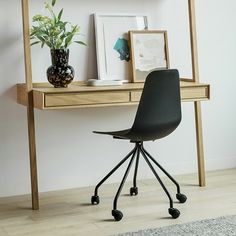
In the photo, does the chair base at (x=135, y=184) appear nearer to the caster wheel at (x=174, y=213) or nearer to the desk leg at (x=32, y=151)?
the caster wheel at (x=174, y=213)

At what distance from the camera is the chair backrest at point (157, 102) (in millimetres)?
2885

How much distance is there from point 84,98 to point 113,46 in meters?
0.69

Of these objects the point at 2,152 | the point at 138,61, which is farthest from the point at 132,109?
the point at 2,152

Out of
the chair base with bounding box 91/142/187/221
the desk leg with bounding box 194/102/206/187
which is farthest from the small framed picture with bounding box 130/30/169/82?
the chair base with bounding box 91/142/187/221

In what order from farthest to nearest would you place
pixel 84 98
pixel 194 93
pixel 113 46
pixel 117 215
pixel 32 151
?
pixel 113 46 → pixel 194 93 → pixel 32 151 → pixel 84 98 → pixel 117 215

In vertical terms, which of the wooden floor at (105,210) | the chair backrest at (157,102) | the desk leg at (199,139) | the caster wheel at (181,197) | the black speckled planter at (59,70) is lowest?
the wooden floor at (105,210)

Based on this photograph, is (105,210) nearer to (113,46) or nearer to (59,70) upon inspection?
(59,70)

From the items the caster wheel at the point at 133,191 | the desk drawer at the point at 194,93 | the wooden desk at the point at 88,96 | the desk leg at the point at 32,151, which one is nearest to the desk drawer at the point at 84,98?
the wooden desk at the point at 88,96

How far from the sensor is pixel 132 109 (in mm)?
3818

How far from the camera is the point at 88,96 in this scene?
308cm

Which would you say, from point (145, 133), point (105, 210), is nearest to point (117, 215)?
point (105, 210)

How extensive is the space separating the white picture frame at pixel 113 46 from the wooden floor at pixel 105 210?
82cm

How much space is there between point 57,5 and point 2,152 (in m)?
1.07

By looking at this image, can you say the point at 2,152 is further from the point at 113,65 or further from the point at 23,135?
the point at 113,65
